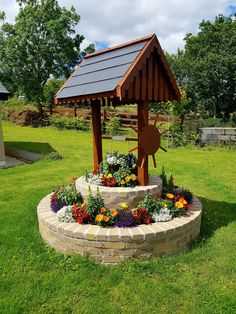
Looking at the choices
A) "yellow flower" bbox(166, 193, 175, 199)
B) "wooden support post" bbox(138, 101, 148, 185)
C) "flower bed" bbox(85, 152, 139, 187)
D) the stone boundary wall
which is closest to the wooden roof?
"wooden support post" bbox(138, 101, 148, 185)

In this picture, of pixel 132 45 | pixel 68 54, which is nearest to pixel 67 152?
pixel 132 45

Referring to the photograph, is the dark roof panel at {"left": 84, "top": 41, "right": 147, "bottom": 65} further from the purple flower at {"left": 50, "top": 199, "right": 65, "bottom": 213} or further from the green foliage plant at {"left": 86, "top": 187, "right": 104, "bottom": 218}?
the purple flower at {"left": 50, "top": 199, "right": 65, "bottom": 213}

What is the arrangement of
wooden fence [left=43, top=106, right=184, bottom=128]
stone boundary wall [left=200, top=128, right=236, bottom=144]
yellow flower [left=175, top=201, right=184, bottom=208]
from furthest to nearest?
wooden fence [left=43, top=106, right=184, bottom=128] → stone boundary wall [left=200, top=128, right=236, bottom=144] → yellow flower [left=175, top=201, right=184, bottom=208]

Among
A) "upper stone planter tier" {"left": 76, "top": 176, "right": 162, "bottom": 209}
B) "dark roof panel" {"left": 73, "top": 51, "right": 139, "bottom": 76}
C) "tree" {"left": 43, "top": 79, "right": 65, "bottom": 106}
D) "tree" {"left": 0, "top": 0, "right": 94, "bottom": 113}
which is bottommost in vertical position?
"upper stone planter tier" {"left": 76, "top": 176, "right": 162, "bottom": 209}

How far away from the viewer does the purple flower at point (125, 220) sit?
16.7 feet

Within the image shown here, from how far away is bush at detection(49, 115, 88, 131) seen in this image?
76.0 feet

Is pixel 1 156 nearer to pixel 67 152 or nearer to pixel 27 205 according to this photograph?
pixel 67 152

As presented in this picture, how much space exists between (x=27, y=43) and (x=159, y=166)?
74.9ft

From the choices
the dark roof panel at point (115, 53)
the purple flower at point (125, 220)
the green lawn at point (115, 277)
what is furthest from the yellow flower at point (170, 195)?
the dark roof panel at point (115, 53)

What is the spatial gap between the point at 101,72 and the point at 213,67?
2672 centimetres

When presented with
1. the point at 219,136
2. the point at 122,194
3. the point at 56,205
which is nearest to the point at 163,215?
the point at 122,194

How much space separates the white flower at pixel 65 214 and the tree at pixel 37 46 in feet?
81.0

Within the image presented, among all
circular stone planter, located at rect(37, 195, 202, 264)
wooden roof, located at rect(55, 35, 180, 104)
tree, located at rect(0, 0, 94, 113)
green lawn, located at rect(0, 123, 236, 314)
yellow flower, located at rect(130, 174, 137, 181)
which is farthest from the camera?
tree, located at rect(0, 0, 94, 113)

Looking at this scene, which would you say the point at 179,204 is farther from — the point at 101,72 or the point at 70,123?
the point at 70,123
